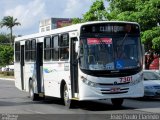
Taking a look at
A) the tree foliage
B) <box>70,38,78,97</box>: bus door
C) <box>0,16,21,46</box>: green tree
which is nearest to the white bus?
<box>70,38,78,97</box>: bus door

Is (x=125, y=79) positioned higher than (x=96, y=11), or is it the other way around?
(x=96, y=11)

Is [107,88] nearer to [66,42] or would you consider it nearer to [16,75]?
[66,42]

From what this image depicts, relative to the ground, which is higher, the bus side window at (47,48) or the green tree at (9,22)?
the green tree at (9,22)

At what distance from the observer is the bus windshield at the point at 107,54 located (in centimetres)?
1714

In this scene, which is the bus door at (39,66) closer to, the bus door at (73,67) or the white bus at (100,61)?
the white bus at (100,61)

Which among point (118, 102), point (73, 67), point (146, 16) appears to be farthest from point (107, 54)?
point (146, 16)

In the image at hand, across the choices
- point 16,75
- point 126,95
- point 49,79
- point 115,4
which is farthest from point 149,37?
point 126,95

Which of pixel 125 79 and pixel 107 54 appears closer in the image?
pixel 107 54

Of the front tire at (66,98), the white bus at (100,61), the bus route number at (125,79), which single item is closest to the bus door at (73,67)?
the white bus at (100,61)

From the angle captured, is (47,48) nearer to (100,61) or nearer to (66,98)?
(66,98)

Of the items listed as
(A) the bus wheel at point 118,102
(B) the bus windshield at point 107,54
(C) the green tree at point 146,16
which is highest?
(C) the green tree at point 146,16

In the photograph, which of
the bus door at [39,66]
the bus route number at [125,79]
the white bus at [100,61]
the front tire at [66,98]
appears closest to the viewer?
the white bus at [100,61]

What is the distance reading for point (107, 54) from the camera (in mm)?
17250

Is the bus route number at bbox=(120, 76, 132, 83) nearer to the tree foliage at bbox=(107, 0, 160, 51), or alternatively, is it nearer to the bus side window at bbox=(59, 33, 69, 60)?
the bus side window at bbox=(59, 33, 69, 60)
